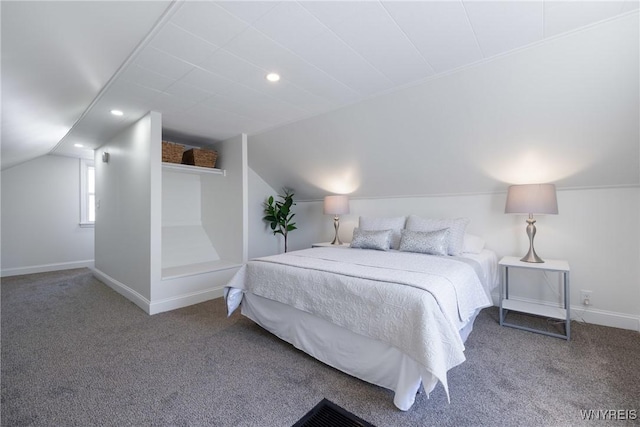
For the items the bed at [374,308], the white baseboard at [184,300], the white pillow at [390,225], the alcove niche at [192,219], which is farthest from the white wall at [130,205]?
the white pillow at [390,225]

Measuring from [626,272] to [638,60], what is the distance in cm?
188

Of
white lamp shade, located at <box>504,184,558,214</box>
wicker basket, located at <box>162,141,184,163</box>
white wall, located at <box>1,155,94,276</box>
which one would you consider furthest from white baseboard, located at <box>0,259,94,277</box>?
white lamp shade, located at <box>504,184,558,214</box>

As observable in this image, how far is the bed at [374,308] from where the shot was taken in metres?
1.55

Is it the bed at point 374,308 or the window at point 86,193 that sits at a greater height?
the window at point 86,193

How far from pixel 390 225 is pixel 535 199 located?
1.50 metres

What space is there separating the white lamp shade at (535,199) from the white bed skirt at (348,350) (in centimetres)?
128

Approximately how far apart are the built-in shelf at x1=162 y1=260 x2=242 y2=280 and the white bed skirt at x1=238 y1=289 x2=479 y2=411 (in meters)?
1.31

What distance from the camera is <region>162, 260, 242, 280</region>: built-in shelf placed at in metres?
3.39

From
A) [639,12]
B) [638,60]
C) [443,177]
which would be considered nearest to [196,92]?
[443,177]

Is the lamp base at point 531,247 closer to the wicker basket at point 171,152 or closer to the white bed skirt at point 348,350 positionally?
the white bed skirt at point 348,350

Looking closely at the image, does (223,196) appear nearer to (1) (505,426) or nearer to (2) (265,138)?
(2) (265,138)

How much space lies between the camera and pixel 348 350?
1.90m

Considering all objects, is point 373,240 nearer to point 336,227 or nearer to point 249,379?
point 336,227

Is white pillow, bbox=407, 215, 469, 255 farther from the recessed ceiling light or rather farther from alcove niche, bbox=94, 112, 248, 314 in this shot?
alcove niche, bbox=94, 112, 248, 314
